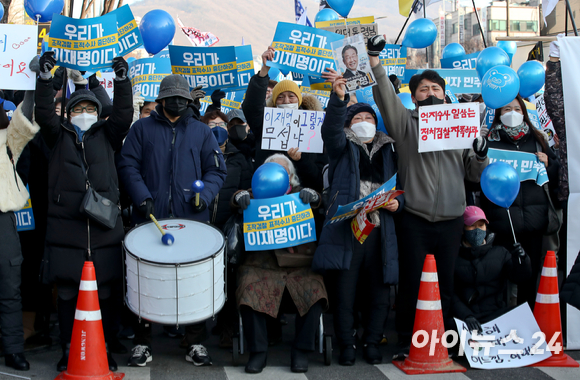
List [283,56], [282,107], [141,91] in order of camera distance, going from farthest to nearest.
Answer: [141,91]
[283,56]
[282,107]

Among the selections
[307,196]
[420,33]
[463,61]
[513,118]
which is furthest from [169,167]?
[463,61]

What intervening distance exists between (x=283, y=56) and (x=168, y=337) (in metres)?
2.99

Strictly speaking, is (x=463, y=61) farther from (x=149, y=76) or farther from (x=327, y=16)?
(x=149, y=76)

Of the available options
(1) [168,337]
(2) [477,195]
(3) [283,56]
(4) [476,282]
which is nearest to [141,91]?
(3) [283,56]

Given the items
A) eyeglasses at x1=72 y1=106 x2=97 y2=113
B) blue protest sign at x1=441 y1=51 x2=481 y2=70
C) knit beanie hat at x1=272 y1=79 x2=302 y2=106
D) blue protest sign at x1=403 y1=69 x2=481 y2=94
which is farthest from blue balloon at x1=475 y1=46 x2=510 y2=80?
eyeglasses at x1=72 y1=106 x2=97 y2=113

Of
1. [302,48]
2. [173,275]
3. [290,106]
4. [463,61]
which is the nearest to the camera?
[173,275]

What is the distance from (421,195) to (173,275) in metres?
2.10

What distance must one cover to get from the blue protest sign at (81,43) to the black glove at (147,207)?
121 centimetres

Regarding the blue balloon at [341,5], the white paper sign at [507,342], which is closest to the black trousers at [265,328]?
the white paper sign at [507,342]

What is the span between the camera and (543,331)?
477cm

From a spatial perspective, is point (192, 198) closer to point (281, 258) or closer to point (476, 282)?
point (281, 258)

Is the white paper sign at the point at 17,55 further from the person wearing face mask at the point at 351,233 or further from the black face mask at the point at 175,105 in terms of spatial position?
the person wearing face mask at the point at 351,233

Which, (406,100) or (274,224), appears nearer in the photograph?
(274,224)

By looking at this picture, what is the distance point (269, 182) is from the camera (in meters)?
4.63
